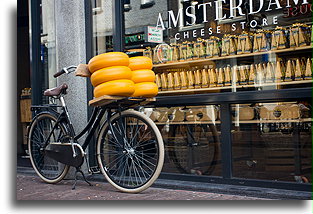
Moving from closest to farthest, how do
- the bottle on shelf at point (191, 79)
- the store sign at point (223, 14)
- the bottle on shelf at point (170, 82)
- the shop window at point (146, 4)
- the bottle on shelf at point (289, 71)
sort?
1. the bottle on shelf at point (289, 71)
2. the store sign at point (223, 14)
3. the bottle on shelf at point (191, 79)
4. the bottle on shelf at point (170, 82)
5. the shop window at point (146, 4)

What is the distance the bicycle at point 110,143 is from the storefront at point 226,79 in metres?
0.77

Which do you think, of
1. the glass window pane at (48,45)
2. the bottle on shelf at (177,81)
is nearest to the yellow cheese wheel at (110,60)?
the bottle on shelf at (177,81)

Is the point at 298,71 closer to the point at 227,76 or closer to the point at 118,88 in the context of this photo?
the point at 227,76

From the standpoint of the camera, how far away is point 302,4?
210 inches

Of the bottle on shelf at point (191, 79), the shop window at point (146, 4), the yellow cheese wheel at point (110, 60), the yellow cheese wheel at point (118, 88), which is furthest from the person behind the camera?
the shop window at point (146, 4)

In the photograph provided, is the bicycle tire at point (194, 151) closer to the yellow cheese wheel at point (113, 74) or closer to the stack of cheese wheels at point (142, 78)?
the stack of cheese wheels at point (142, 78)

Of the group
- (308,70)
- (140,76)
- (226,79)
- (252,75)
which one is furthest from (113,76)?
(308,70)

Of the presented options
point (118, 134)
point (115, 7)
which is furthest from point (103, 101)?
point (115, 7)

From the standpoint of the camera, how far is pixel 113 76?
4852 mm

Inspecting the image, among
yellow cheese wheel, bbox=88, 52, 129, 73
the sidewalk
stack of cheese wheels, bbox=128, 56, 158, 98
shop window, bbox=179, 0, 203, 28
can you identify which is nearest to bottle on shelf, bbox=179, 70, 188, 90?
shop window, bbox=179, 0, 203, 28

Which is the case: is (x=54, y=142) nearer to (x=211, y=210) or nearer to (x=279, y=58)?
(x=211, y=210)

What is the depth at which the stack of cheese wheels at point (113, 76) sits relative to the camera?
15.8ft

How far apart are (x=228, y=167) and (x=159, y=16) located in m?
2.34

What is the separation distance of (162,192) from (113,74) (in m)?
1.50
